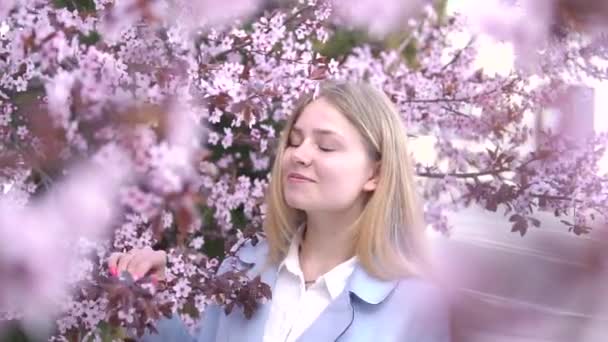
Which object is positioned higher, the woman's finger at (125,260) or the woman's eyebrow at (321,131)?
the woman's eyebrow at (321,131)

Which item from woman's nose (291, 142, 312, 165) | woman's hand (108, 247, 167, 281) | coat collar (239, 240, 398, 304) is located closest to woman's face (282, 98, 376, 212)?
woman's nose (291, 142, 312, 165)

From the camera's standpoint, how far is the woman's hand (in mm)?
1054

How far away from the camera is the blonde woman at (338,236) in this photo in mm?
1059

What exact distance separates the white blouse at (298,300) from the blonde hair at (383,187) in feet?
0.14

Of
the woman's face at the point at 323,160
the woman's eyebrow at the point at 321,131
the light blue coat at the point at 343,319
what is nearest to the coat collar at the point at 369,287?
the light blue coat at the point at 343,319

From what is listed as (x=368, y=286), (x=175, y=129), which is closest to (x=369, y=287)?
(x=368, y=286)

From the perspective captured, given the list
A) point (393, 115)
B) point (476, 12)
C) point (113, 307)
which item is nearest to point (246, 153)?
point (393, 115)

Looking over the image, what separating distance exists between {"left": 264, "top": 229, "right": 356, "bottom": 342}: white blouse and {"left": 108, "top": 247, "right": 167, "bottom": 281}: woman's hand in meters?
0.18

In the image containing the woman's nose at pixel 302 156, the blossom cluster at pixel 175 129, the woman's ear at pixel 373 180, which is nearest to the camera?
the blossom cluster at pixel 175 129

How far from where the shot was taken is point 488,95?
2.80 ft

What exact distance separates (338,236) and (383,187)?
102mm

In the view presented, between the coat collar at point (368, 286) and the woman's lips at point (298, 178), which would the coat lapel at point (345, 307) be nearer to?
the coat collar at point (368, 286)

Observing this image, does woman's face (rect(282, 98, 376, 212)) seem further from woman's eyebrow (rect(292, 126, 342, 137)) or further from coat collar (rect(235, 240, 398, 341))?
coat collar (rect(235, 240, 398, 341))

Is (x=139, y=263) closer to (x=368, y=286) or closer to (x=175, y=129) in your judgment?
(x=368, y=286)
